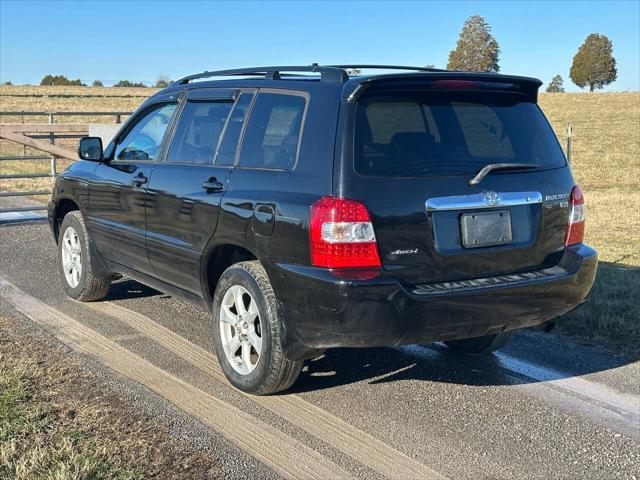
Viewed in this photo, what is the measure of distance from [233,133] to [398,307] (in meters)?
1.69

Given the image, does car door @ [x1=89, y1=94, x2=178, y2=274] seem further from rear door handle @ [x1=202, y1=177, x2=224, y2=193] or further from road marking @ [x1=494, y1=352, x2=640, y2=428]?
road marking @ [x1=494, y1=352, x2=640, y2=428]

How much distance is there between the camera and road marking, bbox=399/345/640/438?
166 inches

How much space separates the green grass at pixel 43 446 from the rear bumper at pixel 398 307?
113 cm

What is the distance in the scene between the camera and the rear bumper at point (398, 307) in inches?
148

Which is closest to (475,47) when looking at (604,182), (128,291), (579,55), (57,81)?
(579,55)

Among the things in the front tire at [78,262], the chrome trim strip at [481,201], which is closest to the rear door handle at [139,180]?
the front tire at [78,262]

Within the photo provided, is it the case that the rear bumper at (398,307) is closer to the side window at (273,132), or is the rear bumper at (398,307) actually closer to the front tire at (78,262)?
the side window at (273,132)

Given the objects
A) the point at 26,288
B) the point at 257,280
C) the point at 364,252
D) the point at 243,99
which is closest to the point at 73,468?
the point at 257,280

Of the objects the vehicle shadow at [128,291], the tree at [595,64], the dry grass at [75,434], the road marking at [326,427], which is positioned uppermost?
the tree at [595,64]

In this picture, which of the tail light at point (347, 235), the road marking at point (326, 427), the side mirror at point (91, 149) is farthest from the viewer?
the side mirror at point (91, 149)

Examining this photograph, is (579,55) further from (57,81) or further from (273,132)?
(273,132)

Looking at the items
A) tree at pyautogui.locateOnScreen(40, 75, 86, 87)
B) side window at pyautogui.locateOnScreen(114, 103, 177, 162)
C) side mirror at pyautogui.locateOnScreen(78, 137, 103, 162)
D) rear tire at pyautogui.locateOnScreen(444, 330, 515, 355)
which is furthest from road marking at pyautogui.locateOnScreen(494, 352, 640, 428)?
tree at pyautogui.locateOnScreen(40, 75, 86, 87)

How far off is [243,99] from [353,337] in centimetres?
179

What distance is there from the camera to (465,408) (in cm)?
435
